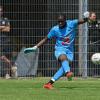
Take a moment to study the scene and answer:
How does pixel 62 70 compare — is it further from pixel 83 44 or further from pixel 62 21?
pixel 83 44

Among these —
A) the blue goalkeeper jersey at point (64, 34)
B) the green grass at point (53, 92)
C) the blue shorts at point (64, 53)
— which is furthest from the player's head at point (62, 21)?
the green grass at point (53, 92)

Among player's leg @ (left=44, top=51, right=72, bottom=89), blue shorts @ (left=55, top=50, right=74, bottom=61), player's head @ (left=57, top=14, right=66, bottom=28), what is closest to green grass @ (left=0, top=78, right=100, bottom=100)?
player's leg @ (left=44, top=51, right=72, bottom=89)

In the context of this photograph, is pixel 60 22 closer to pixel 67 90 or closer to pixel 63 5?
pixel 67 90

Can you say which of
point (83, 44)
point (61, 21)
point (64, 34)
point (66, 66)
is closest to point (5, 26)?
point (83, 44)

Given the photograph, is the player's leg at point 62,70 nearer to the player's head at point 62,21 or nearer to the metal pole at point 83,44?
the player's head at point 62,21

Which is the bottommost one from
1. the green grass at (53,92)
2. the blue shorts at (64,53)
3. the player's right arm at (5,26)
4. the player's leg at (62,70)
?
the green grass at (53,92)

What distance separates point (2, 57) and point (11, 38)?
0.64 meters

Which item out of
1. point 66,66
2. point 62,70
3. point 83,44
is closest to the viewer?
point 66,66

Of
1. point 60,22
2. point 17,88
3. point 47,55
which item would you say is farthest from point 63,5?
point 17,88

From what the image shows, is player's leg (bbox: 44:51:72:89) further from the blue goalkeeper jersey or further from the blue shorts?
the blue goalkeeper jersey

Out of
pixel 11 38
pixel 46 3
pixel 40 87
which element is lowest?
pixel 40 87

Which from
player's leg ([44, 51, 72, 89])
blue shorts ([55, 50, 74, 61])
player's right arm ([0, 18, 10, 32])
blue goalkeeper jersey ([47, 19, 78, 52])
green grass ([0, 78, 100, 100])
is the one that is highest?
player's right arm ([0, 18, 10, 32])

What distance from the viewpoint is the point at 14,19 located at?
17.4m

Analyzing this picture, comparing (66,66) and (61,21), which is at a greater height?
(61,21)
